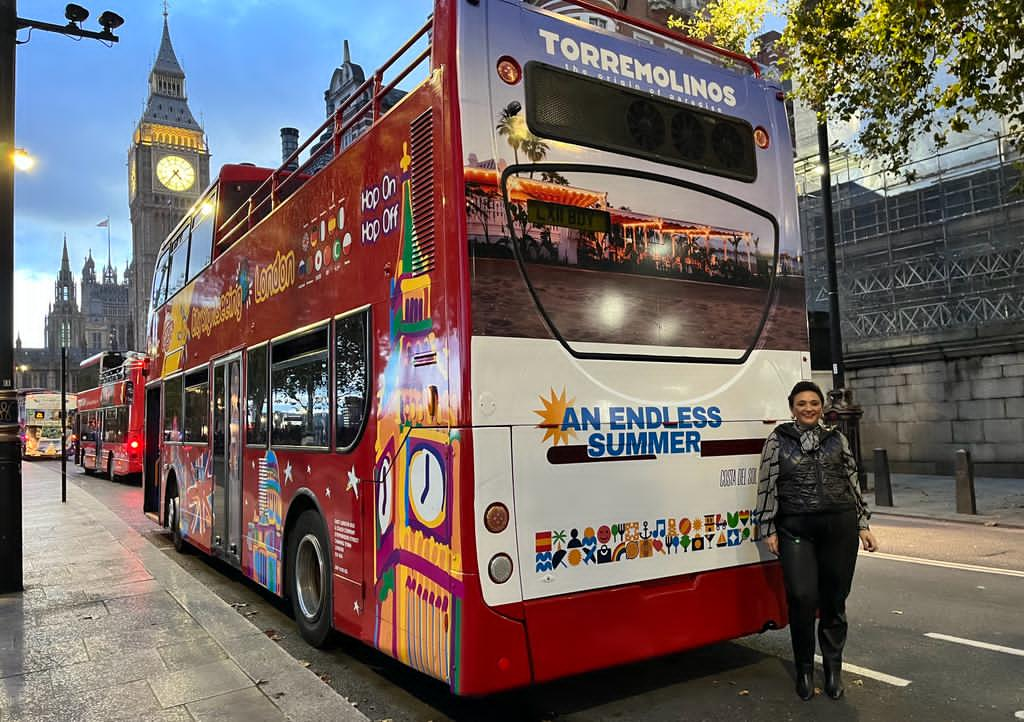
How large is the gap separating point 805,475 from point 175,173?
141 m

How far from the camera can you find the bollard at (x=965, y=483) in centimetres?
1176

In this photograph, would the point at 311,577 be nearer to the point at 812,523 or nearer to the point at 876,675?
the point at 812,523

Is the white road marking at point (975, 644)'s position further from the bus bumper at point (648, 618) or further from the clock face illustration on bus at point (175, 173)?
the clock face illustration on bus at point (175, 173)

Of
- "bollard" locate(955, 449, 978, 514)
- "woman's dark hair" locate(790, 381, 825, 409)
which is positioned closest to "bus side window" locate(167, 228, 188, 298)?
"woman's dark hair" locate(790, 381, 825, 409)

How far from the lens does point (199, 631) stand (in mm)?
5645

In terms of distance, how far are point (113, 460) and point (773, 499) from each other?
24770mm

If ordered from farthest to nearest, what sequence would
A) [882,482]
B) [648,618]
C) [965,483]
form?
[882,482], [965,483], [648,618]

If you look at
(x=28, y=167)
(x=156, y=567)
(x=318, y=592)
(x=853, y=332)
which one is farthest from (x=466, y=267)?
(x=853, y=332)

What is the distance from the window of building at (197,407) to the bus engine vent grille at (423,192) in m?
4.90

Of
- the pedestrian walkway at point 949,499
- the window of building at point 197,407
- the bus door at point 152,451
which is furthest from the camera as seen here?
the pedestrian walkway at point 949,499

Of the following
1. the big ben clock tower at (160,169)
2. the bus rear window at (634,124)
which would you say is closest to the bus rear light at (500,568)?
the bus rear window at (634,124)

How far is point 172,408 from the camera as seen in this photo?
32.0 feet

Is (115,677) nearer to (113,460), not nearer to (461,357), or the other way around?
(461,357)

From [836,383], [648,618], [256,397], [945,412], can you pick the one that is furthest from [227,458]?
[945,412]
